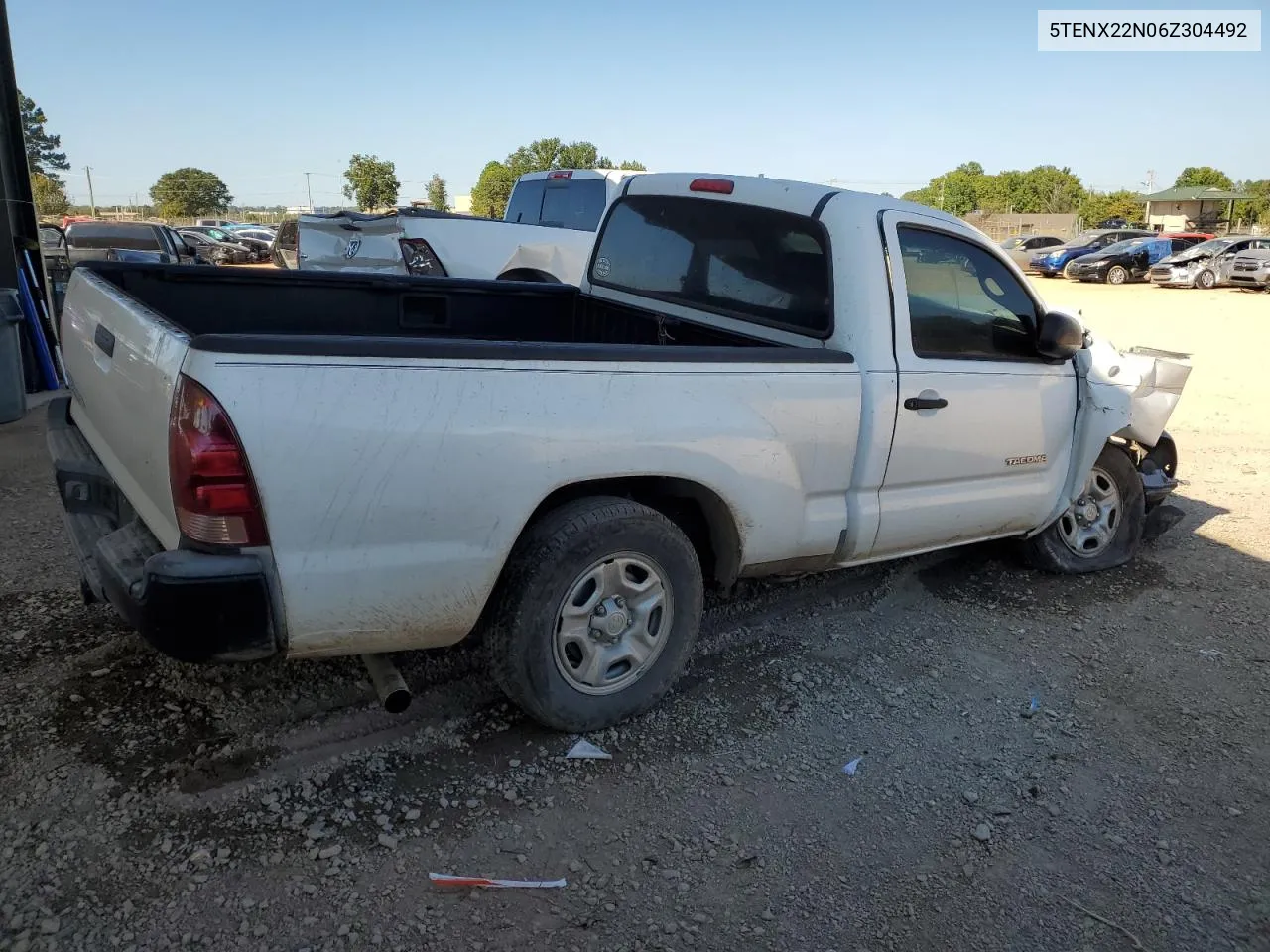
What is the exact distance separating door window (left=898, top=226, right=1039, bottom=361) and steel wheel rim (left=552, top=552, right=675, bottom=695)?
1.49 m

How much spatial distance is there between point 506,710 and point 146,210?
304 feet

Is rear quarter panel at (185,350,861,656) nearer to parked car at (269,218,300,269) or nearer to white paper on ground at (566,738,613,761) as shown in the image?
white paper on ground at (566,738,613,761)

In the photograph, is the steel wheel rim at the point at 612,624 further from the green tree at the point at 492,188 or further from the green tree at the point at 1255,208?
the green tree at the point at 1255,208

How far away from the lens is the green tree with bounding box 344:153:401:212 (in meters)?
59.1

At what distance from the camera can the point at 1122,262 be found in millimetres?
30250

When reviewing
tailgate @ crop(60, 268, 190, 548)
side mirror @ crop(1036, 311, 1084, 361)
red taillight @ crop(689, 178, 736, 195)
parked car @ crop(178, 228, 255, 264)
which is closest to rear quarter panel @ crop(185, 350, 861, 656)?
tailgate @ crop(60, 268, 190, 548)

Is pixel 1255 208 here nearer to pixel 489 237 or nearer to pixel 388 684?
pixel 489 237

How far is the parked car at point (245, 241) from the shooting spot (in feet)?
109

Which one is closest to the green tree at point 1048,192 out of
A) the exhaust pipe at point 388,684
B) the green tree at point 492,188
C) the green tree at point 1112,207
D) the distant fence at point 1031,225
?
the green tree at point 1112,207

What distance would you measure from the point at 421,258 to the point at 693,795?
889cm

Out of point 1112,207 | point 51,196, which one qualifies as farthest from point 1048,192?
point 51,196

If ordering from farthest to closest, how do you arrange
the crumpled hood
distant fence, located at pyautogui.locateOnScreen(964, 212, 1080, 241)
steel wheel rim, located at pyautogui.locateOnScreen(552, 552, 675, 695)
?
distant fence, located at pyautogui.locateOnScreen(964, 212, 1080, 241) → the crumpled hood → steel wheel rim, located at pyautogui.locateOnScreen(552, 552, 675, 695)

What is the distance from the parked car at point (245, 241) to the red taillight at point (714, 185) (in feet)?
105

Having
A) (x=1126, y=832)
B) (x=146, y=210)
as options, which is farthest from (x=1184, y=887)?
(x=146, y=210)
